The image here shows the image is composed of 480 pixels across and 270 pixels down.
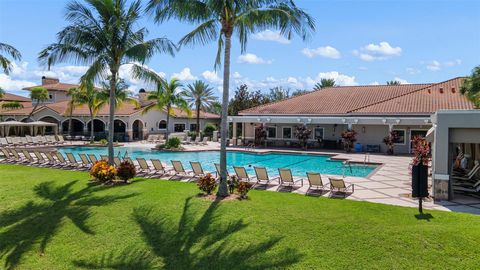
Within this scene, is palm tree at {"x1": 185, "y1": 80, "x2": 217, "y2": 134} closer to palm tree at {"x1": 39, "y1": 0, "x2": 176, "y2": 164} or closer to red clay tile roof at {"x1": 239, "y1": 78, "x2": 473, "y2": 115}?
red clay tile roof at {"x1": 239, "y1": 78, "x2": 473, "y2": 115}

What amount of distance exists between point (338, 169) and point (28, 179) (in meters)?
16.2

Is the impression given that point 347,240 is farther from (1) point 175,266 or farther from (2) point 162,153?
(2) point 162,153

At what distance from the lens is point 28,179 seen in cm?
1584

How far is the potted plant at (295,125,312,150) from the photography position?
1283 inches

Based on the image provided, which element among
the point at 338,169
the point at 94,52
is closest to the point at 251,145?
the point at 338,169

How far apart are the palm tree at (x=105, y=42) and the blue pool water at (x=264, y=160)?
6.46 meters

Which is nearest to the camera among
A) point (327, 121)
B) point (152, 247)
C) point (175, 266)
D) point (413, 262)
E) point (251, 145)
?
point (413, 262)

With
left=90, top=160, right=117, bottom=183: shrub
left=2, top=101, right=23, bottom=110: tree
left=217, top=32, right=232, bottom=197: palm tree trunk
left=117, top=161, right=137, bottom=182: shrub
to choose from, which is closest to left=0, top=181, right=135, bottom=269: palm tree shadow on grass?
left=90, top=160, right=117, bottom=183: shrub

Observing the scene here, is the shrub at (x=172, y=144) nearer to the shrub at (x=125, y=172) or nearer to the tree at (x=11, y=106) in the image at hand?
the shrub at (x=125, y=172)

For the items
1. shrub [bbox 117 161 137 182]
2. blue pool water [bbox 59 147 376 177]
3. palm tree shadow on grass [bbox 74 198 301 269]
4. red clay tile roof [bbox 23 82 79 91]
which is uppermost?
red clay tile roof [bbox 23 82 79 91]

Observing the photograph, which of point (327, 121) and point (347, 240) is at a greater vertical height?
point (327, 121)

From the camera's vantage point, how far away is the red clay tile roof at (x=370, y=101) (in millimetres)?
30569

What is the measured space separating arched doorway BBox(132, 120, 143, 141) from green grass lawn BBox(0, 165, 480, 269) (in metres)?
34.2

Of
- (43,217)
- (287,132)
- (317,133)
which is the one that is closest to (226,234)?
(43,217)
